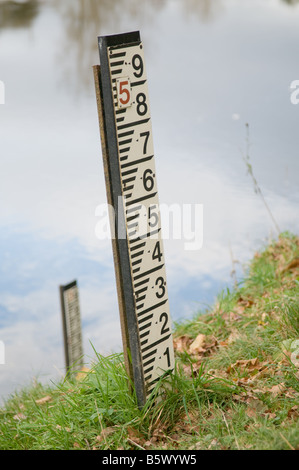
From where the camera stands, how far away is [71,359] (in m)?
6.78

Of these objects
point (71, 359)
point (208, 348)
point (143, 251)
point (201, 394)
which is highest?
point (143, 251)

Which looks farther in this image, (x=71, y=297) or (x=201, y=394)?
(x=71, y=297)

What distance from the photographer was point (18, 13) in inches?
756

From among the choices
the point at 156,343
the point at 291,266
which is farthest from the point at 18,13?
the point at 156,343

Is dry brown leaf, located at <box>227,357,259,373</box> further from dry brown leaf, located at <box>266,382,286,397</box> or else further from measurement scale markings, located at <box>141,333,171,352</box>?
measurement scale markings, located at <box>141,333,171,352</box>

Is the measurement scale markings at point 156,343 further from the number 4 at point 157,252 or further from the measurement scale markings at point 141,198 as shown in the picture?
the measurement scale markings at point 141,198

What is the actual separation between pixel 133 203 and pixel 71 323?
12.5ft

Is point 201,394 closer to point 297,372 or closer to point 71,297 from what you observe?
point 297,372

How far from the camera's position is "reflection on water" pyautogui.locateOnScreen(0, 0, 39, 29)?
17.9 metres

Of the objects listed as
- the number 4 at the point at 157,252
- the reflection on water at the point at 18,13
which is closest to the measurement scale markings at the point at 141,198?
the number 4 at the point at 157,252

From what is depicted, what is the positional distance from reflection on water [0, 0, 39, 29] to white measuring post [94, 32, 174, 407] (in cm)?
1571
